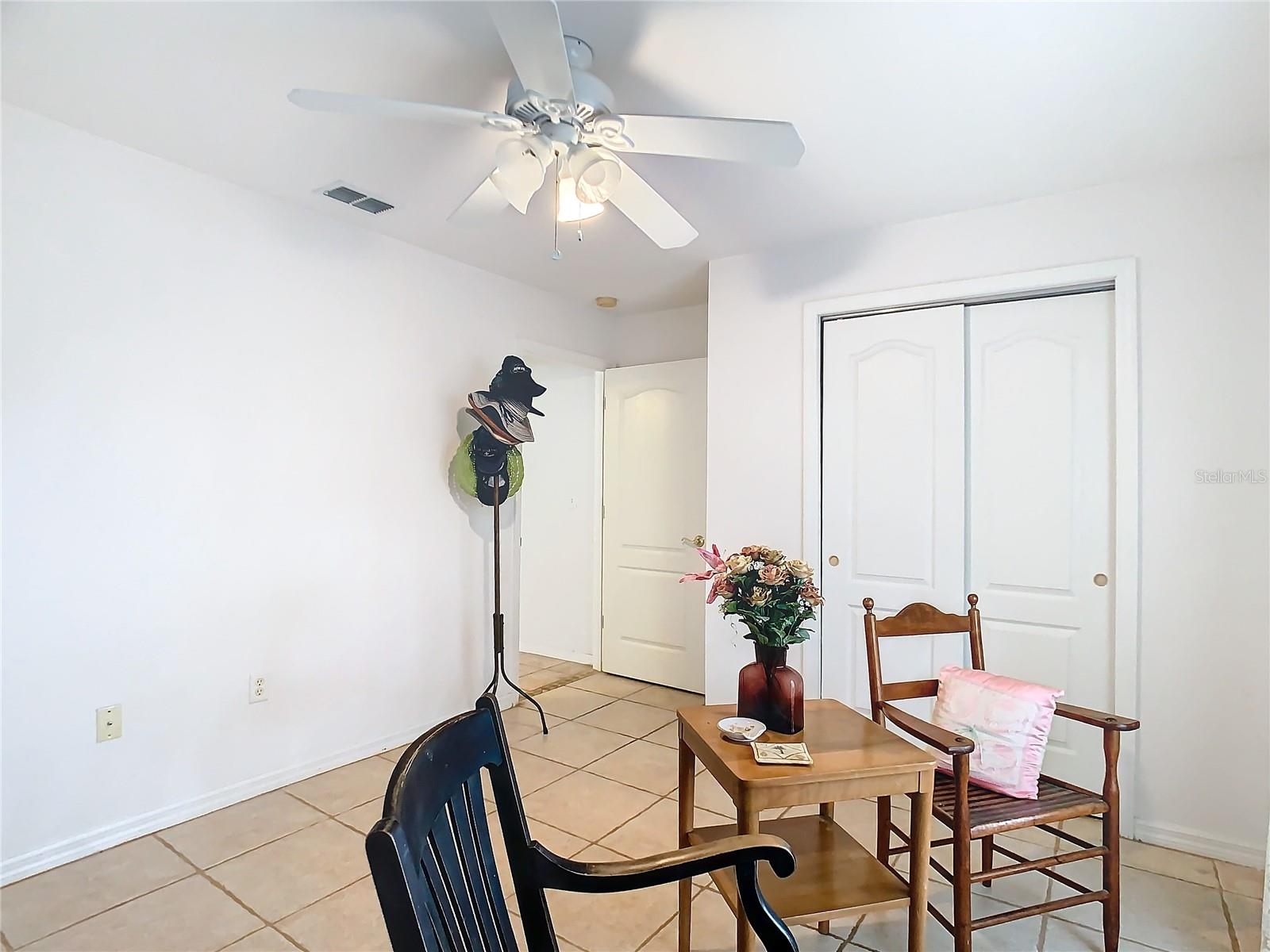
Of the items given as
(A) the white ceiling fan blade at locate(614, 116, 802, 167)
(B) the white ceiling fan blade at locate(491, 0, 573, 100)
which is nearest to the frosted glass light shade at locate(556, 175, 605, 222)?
(A) the white ceiling fan blade at locate(614, 116, 802, 167)

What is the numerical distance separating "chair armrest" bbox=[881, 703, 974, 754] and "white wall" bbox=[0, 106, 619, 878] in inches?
94.5

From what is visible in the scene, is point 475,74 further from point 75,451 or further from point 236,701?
point 236,701

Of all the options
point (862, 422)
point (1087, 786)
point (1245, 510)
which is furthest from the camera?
point (862, 422)

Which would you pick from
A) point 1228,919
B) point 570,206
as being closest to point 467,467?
point 570,206

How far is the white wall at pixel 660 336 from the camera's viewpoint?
15.0 ft

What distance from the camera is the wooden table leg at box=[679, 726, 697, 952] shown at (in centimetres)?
183

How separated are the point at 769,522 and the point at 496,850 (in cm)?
186

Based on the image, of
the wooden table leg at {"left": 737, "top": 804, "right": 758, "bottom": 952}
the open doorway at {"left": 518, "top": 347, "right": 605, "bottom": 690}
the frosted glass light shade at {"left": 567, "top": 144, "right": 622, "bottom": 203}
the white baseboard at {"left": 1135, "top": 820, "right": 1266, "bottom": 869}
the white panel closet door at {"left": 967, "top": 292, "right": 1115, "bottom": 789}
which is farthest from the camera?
the open doorway at {"left": 518, "top": 347, "right": 605, "bottom": 690}

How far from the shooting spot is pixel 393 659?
11.3 feet

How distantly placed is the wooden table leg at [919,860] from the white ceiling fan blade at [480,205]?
77.7 inches

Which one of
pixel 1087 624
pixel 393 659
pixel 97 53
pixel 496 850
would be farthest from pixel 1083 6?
pixel 393 659

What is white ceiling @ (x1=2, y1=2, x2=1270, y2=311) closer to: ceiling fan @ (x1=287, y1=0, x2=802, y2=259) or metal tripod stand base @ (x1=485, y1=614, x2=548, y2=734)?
ceiling fan @ (x1=287, y1=0, x2=802, y2=259)

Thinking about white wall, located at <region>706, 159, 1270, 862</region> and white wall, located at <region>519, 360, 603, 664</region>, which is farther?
white wall, located at <region>519, 360, 603, 664</region>

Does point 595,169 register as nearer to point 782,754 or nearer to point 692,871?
point 782,754
